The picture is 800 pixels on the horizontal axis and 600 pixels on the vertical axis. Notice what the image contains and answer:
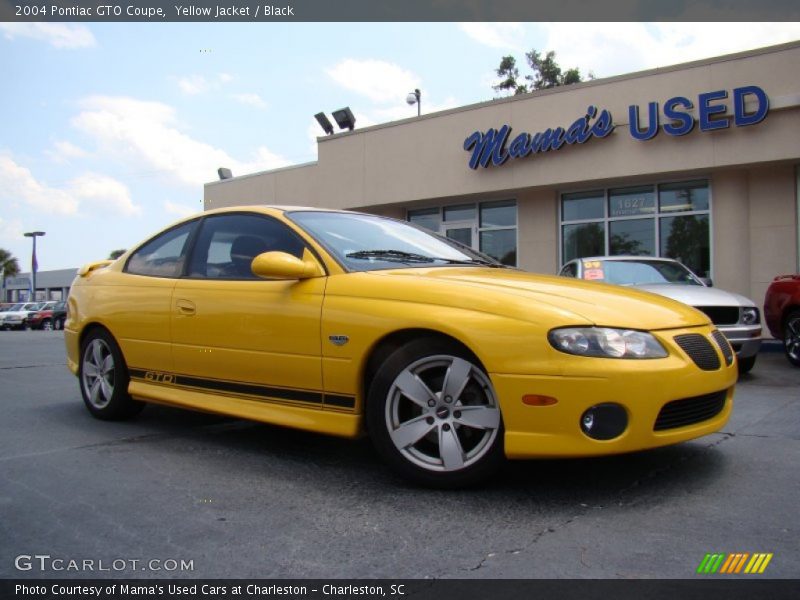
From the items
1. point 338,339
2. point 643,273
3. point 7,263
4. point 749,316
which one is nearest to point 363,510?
point 338,339

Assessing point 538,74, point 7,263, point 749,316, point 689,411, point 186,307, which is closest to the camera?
point 689,411

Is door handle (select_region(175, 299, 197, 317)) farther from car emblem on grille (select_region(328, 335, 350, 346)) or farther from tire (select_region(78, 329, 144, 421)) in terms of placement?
car emblem on grille (select_region(328, 335, 350, 346))

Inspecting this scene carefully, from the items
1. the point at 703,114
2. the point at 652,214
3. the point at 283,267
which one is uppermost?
the point at 703,114

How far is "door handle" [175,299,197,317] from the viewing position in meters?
4.16

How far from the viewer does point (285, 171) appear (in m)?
19.5

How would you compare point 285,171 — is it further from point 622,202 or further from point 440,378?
point 440,378

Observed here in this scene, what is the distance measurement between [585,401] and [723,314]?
4.96m

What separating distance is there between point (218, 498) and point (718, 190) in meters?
11.6

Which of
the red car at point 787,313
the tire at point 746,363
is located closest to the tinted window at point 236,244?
the tire at point 746,363

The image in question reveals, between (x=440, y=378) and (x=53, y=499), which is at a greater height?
(x=440, y=378)

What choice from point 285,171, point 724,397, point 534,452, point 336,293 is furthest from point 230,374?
point 285,171

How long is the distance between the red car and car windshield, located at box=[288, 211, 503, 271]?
16.2 ft
